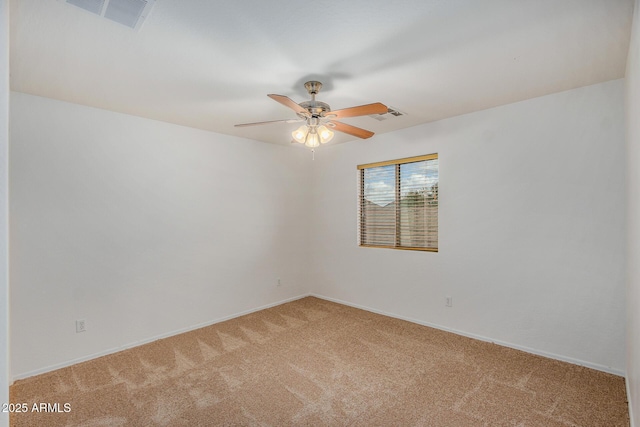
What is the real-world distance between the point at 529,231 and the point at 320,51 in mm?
2614

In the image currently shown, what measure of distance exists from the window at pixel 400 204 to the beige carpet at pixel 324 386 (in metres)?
1.24

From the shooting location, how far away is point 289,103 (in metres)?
2.23

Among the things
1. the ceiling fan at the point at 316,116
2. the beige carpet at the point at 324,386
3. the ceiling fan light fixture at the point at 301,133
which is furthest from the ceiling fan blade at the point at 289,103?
the beige carpet at the point at 324,386

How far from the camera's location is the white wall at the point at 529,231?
2.68 m

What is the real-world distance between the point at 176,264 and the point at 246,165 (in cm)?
161

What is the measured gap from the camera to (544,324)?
3.00 m

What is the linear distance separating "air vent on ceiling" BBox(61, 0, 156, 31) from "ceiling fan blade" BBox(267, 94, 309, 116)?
31.2 inches

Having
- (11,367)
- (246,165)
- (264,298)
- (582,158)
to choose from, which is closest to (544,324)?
(582,158)

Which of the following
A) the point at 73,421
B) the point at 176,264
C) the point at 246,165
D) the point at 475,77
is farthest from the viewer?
the point at 246,165

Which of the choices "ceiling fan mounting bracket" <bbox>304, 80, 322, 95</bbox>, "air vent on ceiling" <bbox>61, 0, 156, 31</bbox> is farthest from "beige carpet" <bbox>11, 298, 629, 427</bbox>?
"air vent on ceiling" <bbox>61, 0, 156, 31</bbox>

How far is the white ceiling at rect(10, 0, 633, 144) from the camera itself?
1.70 meters

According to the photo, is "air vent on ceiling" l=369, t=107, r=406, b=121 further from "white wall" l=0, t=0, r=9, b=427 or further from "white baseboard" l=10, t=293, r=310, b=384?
"white baseboard" l=10, t=293, r=310, b=384

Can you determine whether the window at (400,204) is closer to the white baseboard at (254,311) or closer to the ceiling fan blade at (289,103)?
the white baseboard at (254,311)

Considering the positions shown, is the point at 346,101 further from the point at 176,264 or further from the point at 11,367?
the point at 11,367
